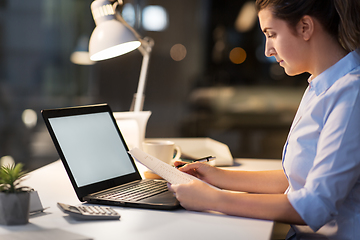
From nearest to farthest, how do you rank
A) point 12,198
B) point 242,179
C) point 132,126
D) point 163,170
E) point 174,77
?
point 12,198 < point 163,170 < point 242,179 < point 132,126 < point 174,77

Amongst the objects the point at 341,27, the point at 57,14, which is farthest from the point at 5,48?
the point at 341,27

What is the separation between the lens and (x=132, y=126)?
1450 mm

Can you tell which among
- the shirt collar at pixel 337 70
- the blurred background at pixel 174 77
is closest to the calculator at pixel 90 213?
the shirt collar at pixel 337 70

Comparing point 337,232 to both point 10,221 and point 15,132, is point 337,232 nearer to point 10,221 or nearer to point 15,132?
point 10,221

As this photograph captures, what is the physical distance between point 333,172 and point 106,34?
83 cm

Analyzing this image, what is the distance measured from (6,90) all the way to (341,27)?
116 inches

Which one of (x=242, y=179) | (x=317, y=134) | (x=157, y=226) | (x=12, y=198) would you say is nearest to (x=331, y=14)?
(x=317, y=134)

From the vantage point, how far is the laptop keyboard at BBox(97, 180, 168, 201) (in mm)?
909

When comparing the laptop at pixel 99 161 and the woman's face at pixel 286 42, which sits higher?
the woman's face at pixel 286 42

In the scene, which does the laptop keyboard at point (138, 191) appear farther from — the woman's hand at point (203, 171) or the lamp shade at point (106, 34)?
the lamp shade at point (106, 34)

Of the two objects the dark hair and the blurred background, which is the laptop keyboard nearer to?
the dark hair

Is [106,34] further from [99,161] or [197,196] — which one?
[197,196]

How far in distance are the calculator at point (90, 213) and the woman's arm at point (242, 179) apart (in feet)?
1.02

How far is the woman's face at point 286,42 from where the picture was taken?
913 millimetres
